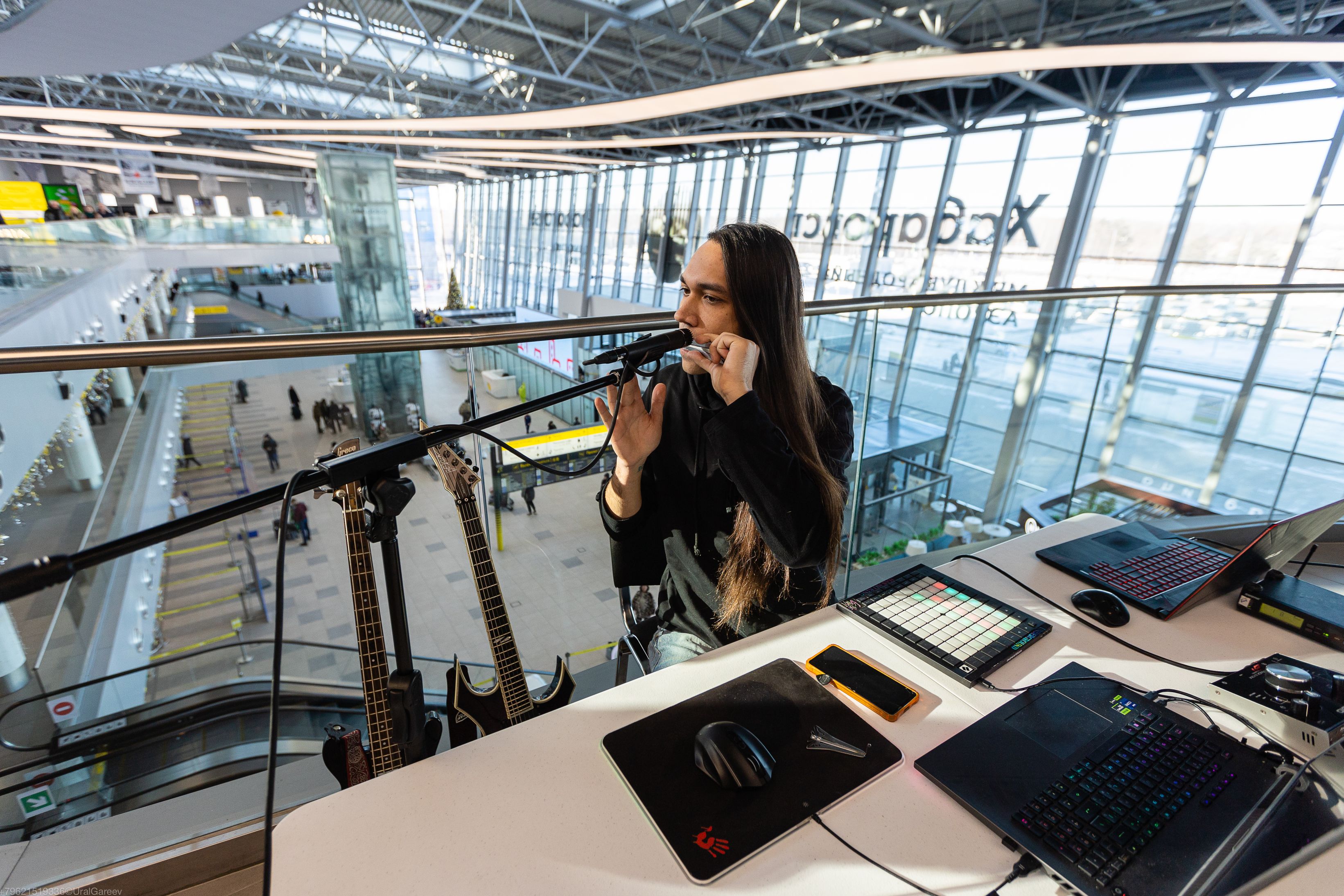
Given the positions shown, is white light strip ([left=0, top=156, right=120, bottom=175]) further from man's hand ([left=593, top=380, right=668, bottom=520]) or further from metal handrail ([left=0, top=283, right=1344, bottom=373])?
man's hand ([left=593, top=380, right=668, bottom=520])

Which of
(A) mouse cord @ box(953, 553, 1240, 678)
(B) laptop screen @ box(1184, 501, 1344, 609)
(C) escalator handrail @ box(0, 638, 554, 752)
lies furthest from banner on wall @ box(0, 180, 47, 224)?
(B) laptop screen @ box(1184, 501, 1344, 609)

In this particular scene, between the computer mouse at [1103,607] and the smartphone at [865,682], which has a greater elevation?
the computer mouse at [1103,607]

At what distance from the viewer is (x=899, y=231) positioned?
10.3 metres

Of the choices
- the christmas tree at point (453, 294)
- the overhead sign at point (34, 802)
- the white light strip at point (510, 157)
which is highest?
the white light strip at point (510, 157)

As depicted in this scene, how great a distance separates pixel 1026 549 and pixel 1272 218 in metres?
8.07

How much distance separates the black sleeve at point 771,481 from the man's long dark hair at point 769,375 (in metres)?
0.10

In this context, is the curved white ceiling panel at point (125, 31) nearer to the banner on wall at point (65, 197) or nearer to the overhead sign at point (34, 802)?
the overhead sign at point (34, 802)

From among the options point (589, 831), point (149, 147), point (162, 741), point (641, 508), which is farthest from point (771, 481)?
point (149, 147)

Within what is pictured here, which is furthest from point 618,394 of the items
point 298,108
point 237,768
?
point 298,108

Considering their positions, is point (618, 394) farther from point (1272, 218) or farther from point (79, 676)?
point (1272, 218)

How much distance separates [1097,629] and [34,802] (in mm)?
4335

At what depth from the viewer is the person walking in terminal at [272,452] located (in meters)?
11.5

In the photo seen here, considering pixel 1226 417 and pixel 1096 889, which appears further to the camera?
pixel 1226 417

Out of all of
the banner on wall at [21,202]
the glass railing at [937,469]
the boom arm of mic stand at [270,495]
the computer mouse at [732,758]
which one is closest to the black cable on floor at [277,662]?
the boom arm of mic stand at [270,495]
